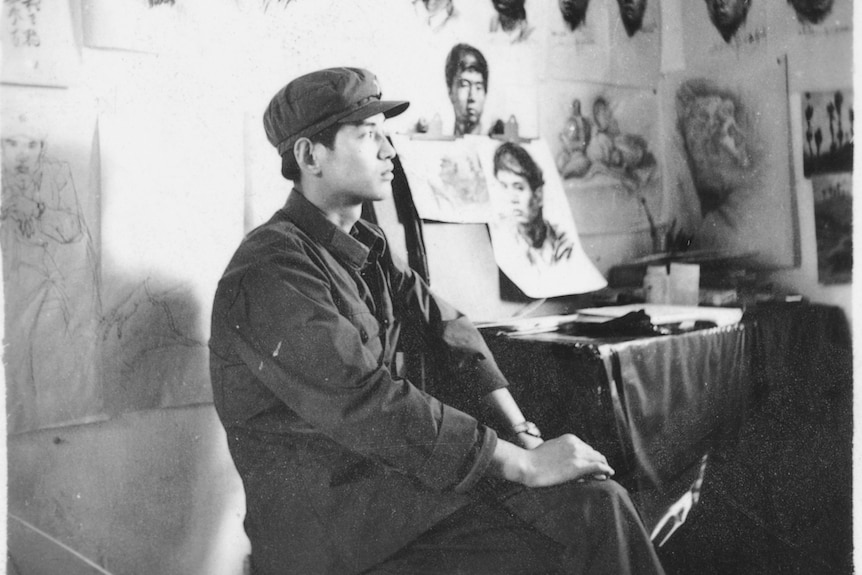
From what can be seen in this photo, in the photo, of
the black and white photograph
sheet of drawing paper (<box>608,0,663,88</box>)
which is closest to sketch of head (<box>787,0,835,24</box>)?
the black and white photograph

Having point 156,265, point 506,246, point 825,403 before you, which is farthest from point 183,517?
point 825,403

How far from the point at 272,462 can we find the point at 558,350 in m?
0.48

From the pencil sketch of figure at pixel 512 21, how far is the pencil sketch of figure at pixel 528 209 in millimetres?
189

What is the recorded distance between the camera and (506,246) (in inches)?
51.8

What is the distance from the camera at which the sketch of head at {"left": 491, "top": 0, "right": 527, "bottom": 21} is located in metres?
1.27

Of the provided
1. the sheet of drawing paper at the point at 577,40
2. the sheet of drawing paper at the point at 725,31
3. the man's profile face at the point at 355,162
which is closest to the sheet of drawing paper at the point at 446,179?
the man's profile face at the point at 355,162

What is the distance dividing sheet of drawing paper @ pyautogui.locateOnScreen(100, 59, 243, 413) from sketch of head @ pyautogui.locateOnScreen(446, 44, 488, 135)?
38 cm

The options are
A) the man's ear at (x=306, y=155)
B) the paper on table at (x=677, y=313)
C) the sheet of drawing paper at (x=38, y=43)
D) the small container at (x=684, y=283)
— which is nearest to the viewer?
the sheet of drawing paper at (x=38, y=43)

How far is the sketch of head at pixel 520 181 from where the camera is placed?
1.33 meters

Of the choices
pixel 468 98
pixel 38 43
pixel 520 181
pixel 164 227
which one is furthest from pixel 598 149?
pixel 38 43

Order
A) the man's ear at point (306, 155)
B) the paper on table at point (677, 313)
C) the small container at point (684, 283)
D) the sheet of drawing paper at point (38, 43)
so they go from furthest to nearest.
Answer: the small container at point (684, 283)
the paper on table at point (677, 313)
the man's ear at point (306, 155)
the sheet of drawing paper at point (38, 43)

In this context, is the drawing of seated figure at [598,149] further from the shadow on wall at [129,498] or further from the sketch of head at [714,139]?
the shadow on wall at [129,498]

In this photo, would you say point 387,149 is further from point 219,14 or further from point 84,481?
point 84,481

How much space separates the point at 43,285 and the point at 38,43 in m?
0.32
